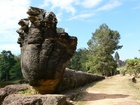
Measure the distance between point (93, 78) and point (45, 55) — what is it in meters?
10.5

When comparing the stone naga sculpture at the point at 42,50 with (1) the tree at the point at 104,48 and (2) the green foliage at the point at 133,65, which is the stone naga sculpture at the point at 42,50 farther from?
(1) the tree at the point at 104,48

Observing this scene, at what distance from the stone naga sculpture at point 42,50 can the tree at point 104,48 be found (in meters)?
33.9

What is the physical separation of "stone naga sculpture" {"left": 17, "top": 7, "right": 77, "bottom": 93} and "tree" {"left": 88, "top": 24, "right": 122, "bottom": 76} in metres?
33.9

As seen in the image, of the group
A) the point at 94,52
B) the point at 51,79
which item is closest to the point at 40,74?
the point at 51,79

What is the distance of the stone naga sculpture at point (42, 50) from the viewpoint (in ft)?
33.4

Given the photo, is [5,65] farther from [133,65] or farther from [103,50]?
[133,65]

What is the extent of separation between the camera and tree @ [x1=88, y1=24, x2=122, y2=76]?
→ 44550 mm

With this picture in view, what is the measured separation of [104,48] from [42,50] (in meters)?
35.7

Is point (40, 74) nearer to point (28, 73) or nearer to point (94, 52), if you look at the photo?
point (28, 73)

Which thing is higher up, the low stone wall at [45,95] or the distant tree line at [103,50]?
the distant tree line at [103,50]

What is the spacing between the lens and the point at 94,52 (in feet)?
154

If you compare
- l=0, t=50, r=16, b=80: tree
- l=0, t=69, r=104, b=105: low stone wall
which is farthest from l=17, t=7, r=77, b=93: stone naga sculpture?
l=0, t=50, r=16, b=80: tree

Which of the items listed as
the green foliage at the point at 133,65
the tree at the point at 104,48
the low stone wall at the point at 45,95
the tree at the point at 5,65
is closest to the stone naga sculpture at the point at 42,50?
the low stone wall at the point at 45,95

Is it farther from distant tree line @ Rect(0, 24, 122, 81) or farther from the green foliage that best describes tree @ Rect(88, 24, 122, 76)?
the green foliage
